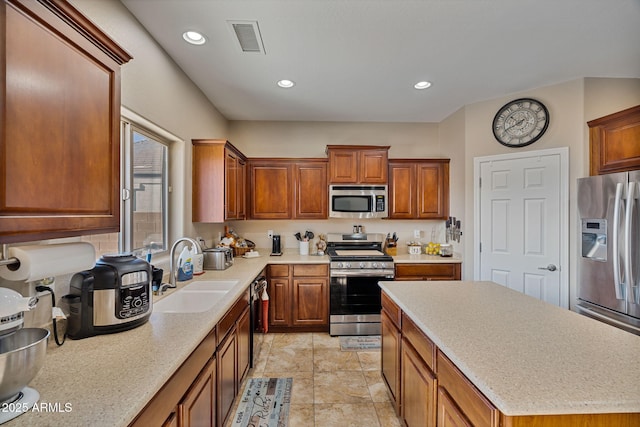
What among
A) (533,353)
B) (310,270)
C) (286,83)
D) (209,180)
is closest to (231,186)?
(209,180)

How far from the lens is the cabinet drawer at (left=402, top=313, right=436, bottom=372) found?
1.33 metres

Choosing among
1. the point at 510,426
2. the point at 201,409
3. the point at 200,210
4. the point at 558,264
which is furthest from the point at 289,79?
the point at 558,264

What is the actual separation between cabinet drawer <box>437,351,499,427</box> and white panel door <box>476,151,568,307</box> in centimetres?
234

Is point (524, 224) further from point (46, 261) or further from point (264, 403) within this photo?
point (46, 261)

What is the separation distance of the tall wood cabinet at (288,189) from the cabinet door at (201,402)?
2.33 metres

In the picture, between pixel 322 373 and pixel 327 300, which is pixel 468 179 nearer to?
pixel 327 300

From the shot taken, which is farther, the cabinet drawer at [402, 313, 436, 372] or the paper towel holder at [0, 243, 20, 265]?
the cabinet drawer at [402, 313, 436, 372]

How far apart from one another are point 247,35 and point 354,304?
2801mm

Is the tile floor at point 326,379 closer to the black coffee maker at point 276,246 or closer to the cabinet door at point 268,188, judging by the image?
the black coffee maker at point 276,246

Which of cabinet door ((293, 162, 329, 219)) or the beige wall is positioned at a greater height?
the beige wall

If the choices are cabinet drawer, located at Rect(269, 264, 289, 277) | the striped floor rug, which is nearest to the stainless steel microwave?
cabinet drawer, located at Rect(269, 264, 289, 277)

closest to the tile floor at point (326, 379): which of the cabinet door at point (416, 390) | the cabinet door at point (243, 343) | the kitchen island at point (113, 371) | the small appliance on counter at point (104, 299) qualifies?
the cabinet door at point (243, 343)

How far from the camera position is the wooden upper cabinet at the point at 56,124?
773 millimetres

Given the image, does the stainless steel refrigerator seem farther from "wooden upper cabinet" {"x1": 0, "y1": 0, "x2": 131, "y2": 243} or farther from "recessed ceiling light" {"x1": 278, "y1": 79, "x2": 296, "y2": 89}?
"wooden upper cabinet" {"x1": 0, "y1": 0, "x2": 131, "y2": 243}
